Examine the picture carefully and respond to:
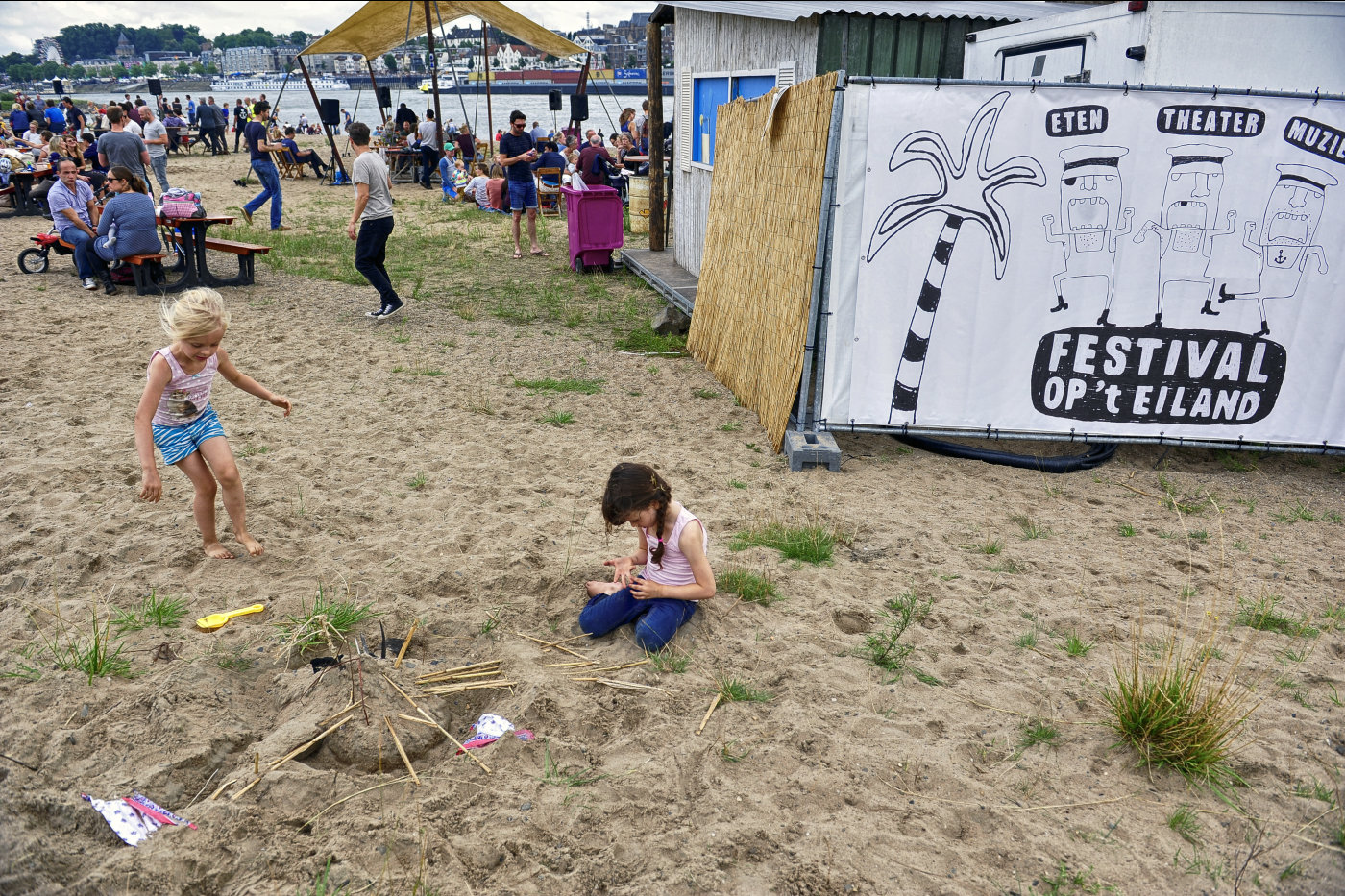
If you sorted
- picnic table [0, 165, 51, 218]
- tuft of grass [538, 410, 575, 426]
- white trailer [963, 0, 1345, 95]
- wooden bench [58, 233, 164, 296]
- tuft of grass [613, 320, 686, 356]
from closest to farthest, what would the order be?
1. white trailer [963, 0, 1345, 95]
2. tuft of grass [538, 410, 575, 426]
3. tuft of grass [613, 320, 686, 356]
4. wooden bench [58, 233, 164, 296]
5. picnic table [0, 165, 51, 218]

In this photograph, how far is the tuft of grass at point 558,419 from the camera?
641 cm

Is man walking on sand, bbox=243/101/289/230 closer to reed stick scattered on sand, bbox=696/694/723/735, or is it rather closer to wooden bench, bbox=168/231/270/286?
wooden bench, bbox=168/231/270/286

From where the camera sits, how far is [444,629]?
149 inches

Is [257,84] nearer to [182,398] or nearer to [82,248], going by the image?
[82,248]

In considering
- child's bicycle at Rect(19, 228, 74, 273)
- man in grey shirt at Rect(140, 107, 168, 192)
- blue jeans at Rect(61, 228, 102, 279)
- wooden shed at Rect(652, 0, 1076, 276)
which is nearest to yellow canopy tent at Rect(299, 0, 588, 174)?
man in grey shirt at Rect(140, 107, 168, 192)

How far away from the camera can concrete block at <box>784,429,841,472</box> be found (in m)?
5.60

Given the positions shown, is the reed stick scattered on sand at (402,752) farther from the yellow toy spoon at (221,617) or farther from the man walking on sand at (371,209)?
the man walking on sand at (371,209)

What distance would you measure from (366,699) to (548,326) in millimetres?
6400

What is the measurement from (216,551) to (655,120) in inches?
380

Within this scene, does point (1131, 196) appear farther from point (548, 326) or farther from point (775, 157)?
point (548, 326)

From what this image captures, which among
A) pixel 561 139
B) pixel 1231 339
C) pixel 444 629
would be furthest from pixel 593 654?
pixel 561 139

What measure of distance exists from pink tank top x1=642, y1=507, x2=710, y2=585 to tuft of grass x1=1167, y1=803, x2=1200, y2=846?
1846mm

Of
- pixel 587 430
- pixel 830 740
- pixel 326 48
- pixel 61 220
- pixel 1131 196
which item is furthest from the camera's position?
pixel 326 48

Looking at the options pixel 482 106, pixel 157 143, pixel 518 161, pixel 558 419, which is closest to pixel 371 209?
pixel 518 161
